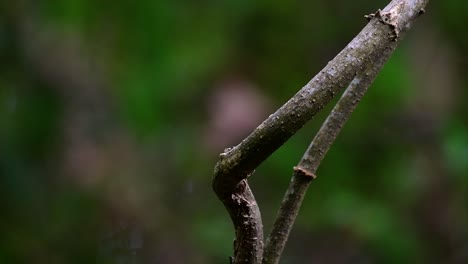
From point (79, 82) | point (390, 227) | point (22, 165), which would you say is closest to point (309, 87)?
point (390, 227)

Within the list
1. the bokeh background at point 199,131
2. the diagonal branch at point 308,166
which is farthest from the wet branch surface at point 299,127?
the bokeh background at point 199,131

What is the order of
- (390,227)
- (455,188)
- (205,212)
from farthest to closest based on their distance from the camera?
(205,212), (455,188), (390,227)

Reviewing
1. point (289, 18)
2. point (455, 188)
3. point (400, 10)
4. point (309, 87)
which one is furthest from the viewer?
point (289, 18)

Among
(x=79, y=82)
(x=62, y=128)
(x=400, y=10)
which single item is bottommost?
(x=400, y=10)

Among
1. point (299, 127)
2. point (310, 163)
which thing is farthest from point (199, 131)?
point (299, 127)

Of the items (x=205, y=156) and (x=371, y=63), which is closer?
(x=371, y=63)

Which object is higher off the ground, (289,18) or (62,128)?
(289,18)

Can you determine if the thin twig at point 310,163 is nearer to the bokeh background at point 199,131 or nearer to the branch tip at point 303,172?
the branch tip at point 303,172

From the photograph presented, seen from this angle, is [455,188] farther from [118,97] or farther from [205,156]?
[118,97]
